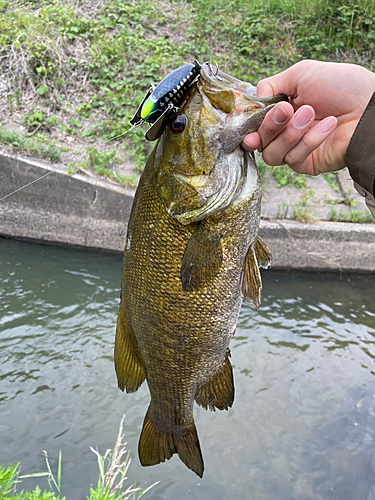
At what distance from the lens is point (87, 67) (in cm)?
795

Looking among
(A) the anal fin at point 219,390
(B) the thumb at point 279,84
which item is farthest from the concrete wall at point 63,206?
(A) the anal fin at point 219,390

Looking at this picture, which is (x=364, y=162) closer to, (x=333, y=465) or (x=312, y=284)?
(x=333, y=465)

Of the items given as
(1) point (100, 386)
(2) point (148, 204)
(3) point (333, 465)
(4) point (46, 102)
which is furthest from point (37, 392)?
(4) point (46, 102)

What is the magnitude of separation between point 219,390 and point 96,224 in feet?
Result: 14.8

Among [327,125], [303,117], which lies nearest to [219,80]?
[303,117]

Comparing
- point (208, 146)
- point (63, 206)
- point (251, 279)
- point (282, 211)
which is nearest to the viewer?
point (208, 146)

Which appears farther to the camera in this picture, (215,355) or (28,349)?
(28,349)

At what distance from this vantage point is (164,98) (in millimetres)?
1392

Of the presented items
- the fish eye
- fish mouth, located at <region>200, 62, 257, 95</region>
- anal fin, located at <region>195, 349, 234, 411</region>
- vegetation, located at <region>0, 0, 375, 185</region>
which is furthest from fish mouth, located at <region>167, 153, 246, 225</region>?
vegetation, located at <region>0, 0, 375, 185</region>

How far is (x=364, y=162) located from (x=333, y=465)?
10.0 feet

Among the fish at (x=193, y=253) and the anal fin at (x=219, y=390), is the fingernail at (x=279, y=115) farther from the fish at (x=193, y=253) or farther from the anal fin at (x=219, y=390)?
the anal fin at (x=219, y=390)

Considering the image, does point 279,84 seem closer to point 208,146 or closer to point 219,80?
point 219,80

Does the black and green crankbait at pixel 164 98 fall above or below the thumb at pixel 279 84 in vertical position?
below

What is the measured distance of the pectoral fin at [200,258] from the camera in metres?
1.61
